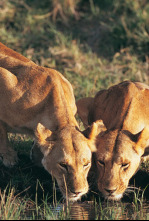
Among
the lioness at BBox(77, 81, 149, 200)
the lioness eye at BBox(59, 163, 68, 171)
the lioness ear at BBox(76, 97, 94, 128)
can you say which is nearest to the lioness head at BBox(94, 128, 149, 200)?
the lioness at BBox(77, 81, 149, 200)

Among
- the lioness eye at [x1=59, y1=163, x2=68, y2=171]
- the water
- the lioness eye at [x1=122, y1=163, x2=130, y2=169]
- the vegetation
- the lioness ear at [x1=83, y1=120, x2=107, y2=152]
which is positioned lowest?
the vegetation

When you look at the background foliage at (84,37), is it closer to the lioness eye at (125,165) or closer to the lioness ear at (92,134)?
the lioness ear at (92,134)

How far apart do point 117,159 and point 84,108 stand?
79.1 inches

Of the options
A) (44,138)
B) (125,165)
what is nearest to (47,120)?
(44,138)

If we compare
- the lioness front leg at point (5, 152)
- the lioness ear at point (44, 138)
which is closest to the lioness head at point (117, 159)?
the lioness ear at point (44, 138)

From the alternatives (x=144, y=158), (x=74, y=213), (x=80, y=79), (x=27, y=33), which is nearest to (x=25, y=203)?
(x=74, y=213)

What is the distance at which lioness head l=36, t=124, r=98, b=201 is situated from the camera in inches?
199

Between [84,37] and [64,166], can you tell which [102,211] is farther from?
[84,37]

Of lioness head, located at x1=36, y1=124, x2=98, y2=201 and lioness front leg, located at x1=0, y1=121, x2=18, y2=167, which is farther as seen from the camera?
lioness front leg, located at x1=0, y1=121, x2=18, y2=167

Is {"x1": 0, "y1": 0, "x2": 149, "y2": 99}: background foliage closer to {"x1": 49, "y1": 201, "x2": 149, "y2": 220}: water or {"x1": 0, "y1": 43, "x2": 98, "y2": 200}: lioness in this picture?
{"x1": 0, "y1": 43, "x2": 98, "y2": 200}: lioness

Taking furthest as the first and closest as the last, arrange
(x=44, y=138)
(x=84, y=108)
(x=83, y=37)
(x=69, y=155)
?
(x=83, y=37) → (x=84, y=108) → (x=44, y=138) → (x=69, y=155)

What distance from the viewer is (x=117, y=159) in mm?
5203

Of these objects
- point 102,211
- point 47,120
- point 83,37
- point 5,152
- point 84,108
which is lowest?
point 83,37

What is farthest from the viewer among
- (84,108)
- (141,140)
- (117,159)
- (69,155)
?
(84,108)
